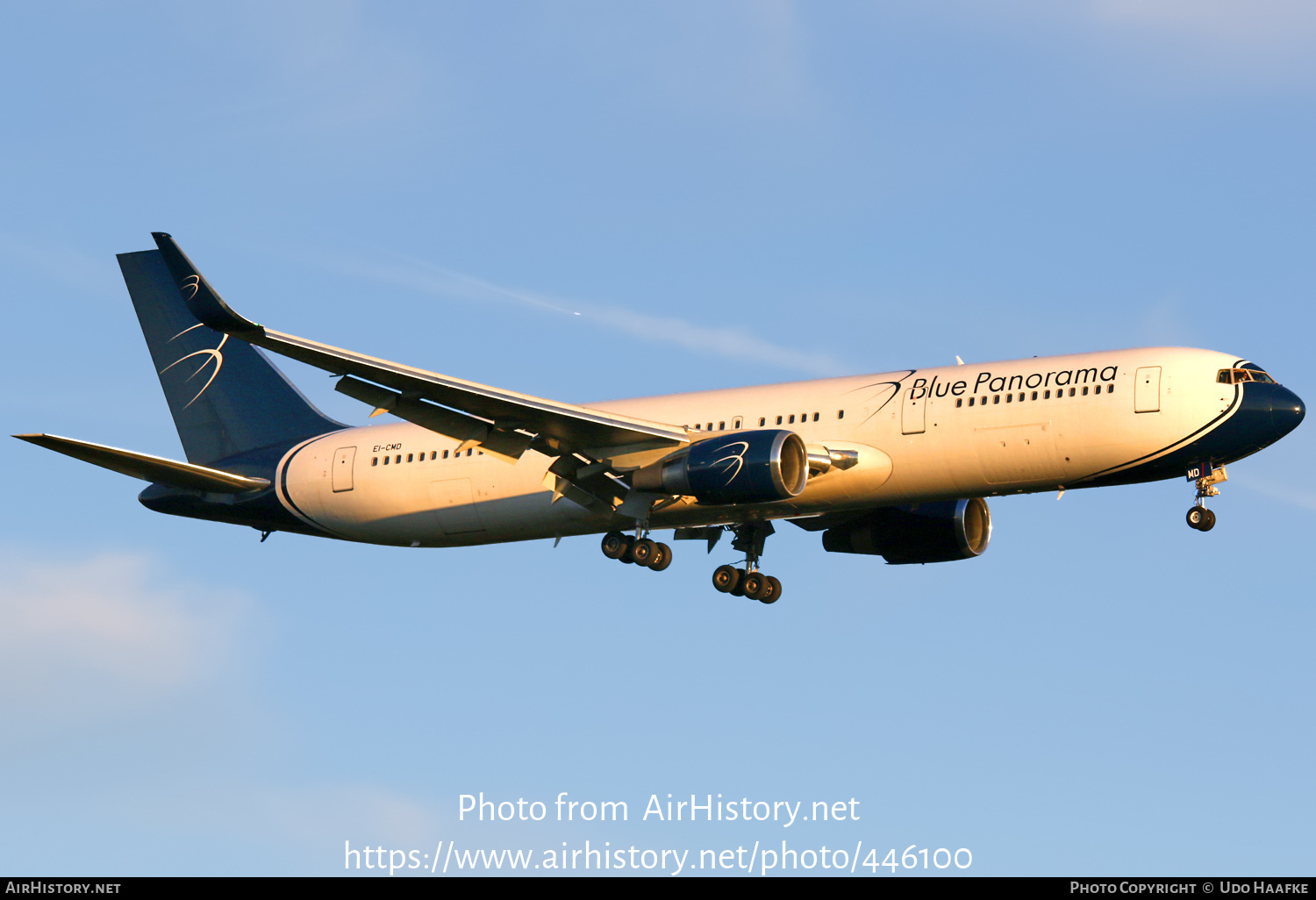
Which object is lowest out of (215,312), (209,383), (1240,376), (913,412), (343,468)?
(215,312)

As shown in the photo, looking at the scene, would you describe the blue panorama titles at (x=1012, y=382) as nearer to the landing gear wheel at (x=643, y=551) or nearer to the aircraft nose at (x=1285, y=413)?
the aircraft nose at (x=1285, y=413)

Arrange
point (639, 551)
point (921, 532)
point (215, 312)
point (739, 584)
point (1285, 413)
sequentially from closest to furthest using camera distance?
point (215, 312) → point (1285, 413) → point (639, 551) → point (739, 584) → point (921, 532)

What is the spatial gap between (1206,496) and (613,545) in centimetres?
1517

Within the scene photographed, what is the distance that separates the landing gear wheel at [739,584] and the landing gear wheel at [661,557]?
2.84m

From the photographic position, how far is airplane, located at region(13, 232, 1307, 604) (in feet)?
→ 132

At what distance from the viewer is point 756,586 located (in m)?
48.3

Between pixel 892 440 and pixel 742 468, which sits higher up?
pixel 892 440

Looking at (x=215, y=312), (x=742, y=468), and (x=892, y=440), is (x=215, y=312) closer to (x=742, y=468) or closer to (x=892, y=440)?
(x=742, y=468)

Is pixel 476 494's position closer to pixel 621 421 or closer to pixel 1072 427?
pixel 621 421

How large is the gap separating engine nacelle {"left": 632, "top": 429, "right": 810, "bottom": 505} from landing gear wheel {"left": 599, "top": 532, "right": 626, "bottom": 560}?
3.89 meters

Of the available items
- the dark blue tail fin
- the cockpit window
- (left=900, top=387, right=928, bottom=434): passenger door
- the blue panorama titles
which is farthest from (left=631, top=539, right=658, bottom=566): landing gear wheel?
the cockpit window

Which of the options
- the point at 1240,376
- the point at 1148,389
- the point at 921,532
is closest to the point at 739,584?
the point at 921,532
